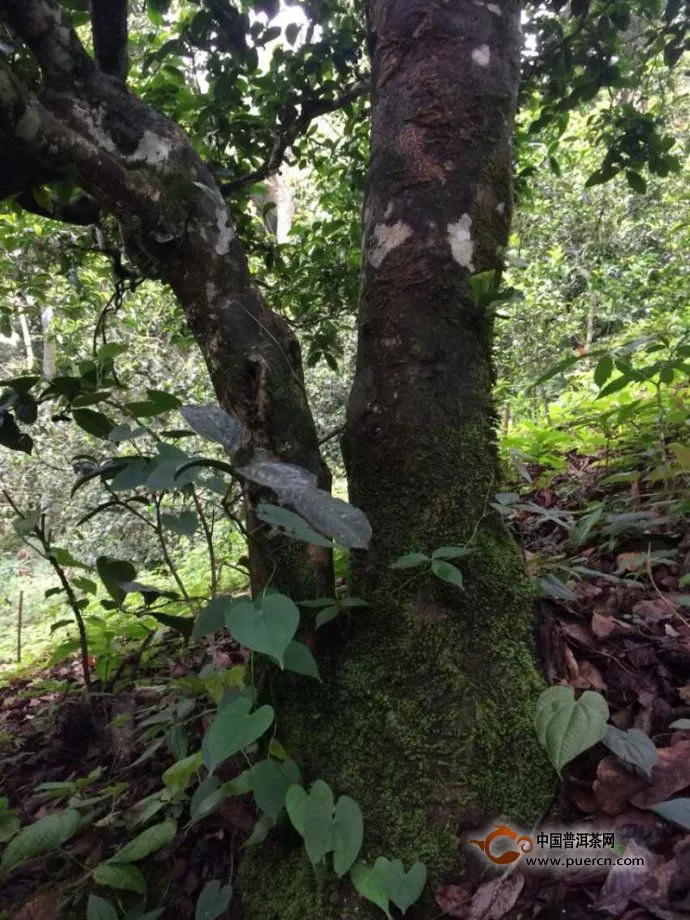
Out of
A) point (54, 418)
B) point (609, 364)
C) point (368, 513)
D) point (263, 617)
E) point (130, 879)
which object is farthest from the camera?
point (609, 364)

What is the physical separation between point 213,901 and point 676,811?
785 millimetres

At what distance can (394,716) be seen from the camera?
3.67 ft

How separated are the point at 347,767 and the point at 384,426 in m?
0.70

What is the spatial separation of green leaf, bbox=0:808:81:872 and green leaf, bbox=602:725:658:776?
981 millimetres

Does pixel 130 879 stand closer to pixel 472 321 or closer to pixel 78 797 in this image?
pixel 78 797

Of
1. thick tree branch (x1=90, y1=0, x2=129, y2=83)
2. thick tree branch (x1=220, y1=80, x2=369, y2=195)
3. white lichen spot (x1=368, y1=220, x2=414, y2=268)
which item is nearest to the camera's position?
white lichen spot (x1=368, y1=220, x2=414, y2=268)

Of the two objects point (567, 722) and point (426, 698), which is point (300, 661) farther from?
point (567, 722)

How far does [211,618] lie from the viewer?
1007 mm

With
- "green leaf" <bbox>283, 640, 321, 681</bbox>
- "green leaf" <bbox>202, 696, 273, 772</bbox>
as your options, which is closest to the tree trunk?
"green leaf" <bbox>283, 640, 321, 681</bbox>

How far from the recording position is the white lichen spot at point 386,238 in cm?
145

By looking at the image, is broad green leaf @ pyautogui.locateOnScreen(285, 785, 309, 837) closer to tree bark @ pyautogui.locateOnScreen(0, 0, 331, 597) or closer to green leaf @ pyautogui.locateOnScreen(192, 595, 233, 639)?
green leaf @ pyautogui.locateOnScreen(192, 595, 233, 639)

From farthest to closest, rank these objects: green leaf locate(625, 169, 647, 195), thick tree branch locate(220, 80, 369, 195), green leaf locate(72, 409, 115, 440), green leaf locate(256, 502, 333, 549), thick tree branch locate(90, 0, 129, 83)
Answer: thick tree branch locate(220, 80, 369, 195) → green leaf locate(625, 169, 647, 195) → thick tree branch locate(90, 0, 129, 83) → green leaf locate(72, 409, 115, 440) → green leaf locate(256, 502, 333, 549)

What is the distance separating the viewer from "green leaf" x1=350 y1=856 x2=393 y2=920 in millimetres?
917

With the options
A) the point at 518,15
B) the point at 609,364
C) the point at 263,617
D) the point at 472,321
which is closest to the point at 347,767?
the point at 263,617
